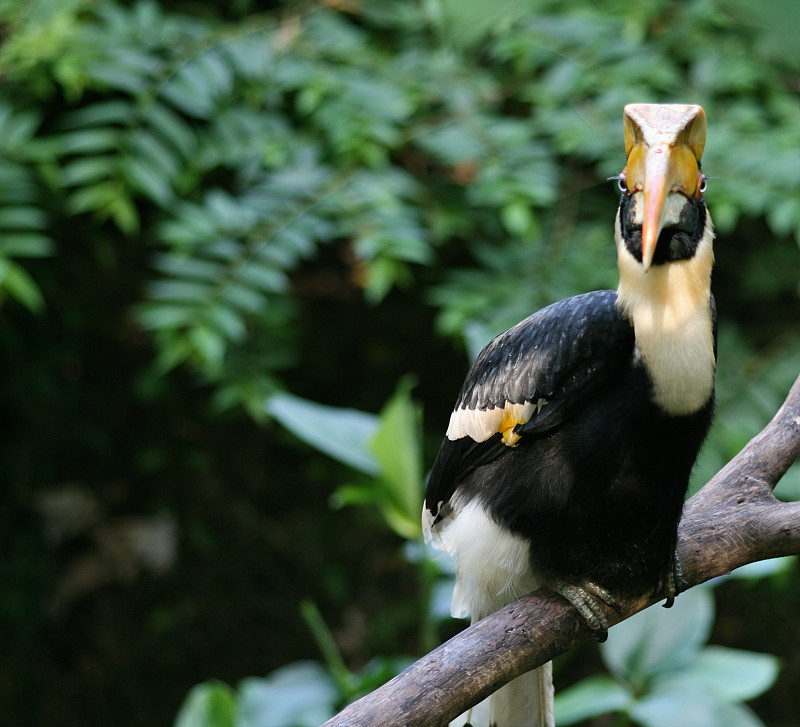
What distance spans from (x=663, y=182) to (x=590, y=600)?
51 centimetres

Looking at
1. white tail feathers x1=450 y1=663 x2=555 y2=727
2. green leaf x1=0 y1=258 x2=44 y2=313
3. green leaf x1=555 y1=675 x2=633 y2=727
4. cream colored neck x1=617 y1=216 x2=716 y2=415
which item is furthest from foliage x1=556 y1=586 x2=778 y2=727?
green leaf x1=0 y1=258 x2=44 y2=313

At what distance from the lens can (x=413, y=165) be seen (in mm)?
2061

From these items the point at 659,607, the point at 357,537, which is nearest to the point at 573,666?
the point at 357,537

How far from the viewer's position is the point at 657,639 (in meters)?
1.50

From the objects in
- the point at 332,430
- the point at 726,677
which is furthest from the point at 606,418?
the point at 726,677

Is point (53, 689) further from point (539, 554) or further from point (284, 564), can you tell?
point (539, 554)

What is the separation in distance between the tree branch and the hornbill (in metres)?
0.04

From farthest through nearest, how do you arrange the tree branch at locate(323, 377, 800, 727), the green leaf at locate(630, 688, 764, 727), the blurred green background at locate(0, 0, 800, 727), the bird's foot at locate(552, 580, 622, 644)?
1. the blurred green background at locate(0, 0, 800, 727)
2. the green leaf at locate(630, 688, 764, 727)
3. the bird's foot at locate(552, 580, 622, 644)
4. the tree branch at locate(323, 377, 800, 727)

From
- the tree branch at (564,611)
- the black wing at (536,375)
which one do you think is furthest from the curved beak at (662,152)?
the tree branch at (564,611)

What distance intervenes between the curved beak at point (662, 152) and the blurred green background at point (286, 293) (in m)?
0.35

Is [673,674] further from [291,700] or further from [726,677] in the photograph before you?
[291,700]

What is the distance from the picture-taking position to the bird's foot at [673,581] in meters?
1.12

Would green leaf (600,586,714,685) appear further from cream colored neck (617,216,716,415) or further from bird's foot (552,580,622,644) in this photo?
cream colored neck (617,216,716,415)

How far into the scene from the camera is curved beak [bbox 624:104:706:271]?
84 centimetres
